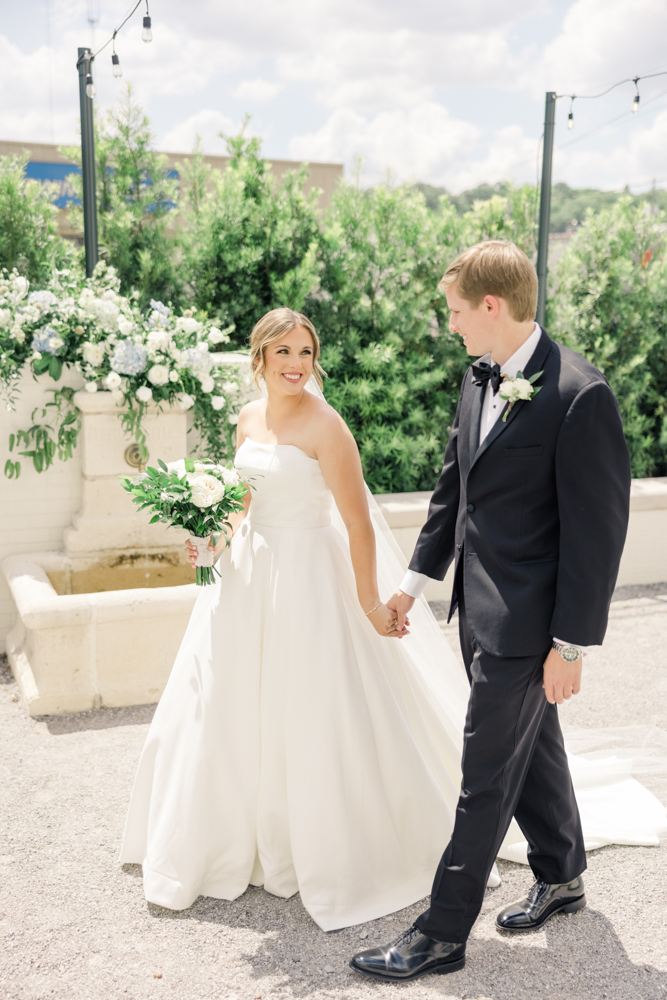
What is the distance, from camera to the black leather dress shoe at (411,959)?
8.36 ft

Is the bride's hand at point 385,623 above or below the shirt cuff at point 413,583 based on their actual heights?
below

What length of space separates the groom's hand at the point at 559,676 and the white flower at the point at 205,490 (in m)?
1.22

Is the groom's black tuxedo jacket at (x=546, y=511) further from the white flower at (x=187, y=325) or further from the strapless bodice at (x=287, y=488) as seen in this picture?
the white flower at (x=187, y=325)

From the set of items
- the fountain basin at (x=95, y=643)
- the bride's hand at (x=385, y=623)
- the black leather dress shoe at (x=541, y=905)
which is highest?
the bride's hand at (x=385, y=623)

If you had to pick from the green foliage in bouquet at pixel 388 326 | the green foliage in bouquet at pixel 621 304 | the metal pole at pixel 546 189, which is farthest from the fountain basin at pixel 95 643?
the green foliage in bouquet at pixel 621 304

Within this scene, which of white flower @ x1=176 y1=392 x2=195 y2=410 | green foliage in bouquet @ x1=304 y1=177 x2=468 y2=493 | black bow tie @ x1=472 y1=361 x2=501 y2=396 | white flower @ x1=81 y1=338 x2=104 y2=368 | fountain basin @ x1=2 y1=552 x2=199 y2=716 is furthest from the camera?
green foliage in bouquet @ x1=304 y1=177 x2=468 y2=493

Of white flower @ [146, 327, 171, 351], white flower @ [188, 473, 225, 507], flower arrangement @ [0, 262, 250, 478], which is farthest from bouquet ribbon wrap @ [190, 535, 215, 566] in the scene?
white flower @ [146, 327, 171, 351]

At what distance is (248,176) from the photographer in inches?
272

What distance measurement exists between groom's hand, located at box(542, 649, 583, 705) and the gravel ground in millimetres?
928

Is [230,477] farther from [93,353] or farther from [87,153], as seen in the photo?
[87,153]

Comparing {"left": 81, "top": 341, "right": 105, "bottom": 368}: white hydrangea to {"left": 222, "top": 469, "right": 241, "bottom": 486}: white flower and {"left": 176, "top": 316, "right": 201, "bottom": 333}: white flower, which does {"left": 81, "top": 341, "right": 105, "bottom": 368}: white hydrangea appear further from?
{"left": 222, "top": 469, "right": 241, "bottom": 486}: white flower

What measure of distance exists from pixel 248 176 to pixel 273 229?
467mm

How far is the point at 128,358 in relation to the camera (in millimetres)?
4980

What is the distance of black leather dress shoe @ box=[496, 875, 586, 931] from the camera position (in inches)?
110
